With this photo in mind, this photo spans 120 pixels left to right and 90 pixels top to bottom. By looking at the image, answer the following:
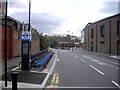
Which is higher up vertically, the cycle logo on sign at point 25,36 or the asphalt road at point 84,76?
the cycle logo on sign at point 25,36

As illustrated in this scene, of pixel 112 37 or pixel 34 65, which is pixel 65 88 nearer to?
pixel 34 65

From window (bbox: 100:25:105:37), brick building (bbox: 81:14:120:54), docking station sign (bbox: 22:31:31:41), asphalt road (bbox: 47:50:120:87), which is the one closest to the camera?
asphalt road (bbox: 47:50:120:87)

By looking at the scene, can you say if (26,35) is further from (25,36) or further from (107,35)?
(107,35)

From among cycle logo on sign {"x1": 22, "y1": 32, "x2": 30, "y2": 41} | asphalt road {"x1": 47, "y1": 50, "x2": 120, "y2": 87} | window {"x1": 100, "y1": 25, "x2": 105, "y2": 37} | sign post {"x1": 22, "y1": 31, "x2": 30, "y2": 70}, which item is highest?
window {"x1": 100, "y1": 25, "x2": 105, "y2": 37}

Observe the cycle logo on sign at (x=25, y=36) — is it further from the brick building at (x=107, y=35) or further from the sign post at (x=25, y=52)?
the brick building at (x=107, y=35)

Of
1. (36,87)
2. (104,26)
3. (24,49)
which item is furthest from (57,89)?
(104,26)

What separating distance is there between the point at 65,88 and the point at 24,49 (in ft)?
15.7

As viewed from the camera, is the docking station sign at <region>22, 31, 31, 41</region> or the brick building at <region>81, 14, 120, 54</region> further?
the brick building at <region>81, 14, 120, 54</region>

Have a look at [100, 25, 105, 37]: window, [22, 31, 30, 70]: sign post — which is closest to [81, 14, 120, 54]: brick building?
[100, 25, 105, 37]: window

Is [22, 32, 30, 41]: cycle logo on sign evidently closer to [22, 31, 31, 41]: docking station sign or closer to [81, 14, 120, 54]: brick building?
[22, 31, 31, 41]: docking station sign

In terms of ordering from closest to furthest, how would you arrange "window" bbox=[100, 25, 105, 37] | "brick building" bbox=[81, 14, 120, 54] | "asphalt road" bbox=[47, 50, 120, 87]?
1. "asphalt road" bbox=[47, 50, 120, 87]
2. "brick building" bbox=[81, 14, 120, 54]
3. "window" bbox=[100, 25, 105, 37]

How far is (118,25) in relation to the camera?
1487 inches

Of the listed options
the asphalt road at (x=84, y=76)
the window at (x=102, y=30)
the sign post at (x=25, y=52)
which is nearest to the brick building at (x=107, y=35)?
the window at (x=102, y=30)

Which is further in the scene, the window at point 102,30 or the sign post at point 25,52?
the window at point 102,30
